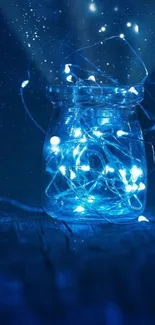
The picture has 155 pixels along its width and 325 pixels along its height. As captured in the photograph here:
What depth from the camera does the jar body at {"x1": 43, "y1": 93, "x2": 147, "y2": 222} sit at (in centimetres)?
97

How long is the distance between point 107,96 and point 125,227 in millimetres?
283

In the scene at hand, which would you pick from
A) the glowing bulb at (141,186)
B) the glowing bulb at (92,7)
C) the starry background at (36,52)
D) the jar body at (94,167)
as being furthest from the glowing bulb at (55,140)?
the glowing bulb at (92,7)

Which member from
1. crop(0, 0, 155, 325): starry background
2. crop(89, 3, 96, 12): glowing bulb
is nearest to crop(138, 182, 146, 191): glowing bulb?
crop(0, 0, 155, 325): starry background

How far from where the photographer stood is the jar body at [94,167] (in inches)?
38.1

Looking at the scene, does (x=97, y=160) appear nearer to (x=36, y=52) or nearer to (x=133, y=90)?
(x=133, y=90)

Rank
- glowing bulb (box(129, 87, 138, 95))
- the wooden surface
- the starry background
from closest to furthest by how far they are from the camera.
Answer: the wooden surface → glowing bulb (box(129, 87, 138, 95)) → the starry background

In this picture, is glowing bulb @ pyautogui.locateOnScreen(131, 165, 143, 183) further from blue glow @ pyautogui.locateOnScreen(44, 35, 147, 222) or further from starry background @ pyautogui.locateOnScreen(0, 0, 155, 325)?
starry background @ pyautogui.locateOnScreen(0, 0, 155, 325)

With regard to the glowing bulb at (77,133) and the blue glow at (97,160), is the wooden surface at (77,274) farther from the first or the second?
the glowing bulb at (77,133)

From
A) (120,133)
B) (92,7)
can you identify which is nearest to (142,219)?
(120,133)

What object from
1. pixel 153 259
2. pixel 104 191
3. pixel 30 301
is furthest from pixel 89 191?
pixel 30 301

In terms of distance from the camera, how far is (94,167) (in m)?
0.98

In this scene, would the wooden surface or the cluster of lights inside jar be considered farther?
the cluster of lights inside jar

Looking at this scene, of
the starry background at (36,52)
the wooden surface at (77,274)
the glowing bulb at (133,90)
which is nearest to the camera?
the wooden surface at (77,274)

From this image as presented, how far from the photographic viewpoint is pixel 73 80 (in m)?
1.07
